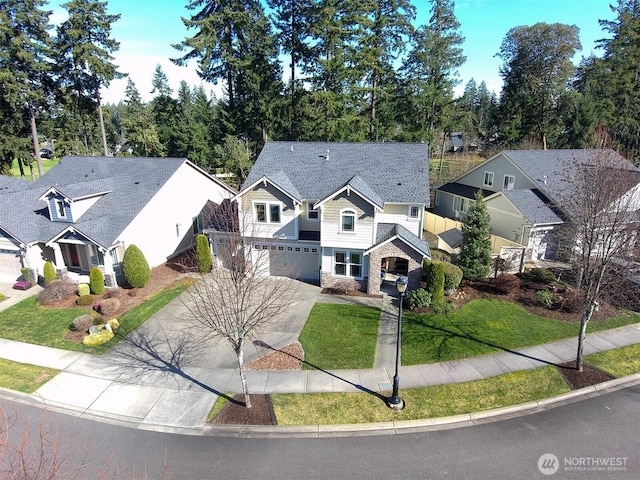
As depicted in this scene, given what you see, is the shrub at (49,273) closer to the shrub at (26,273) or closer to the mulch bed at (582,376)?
the shrub at (26,273)

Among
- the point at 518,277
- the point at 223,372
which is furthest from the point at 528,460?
the point at 518,277

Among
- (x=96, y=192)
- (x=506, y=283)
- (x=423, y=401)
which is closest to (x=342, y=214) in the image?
(x=506, y=283)

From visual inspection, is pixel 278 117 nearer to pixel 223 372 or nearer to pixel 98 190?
pixel 98 190

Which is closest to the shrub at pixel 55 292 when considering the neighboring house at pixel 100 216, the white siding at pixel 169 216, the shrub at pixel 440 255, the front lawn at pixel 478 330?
the neighboring house at pixel 100 216

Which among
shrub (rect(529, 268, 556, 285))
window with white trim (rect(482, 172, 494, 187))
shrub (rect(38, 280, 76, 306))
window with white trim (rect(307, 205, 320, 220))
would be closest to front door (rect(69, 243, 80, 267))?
shrub (rect(38, 280, 76, 306))

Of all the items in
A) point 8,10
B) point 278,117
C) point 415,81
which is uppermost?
point 8,10

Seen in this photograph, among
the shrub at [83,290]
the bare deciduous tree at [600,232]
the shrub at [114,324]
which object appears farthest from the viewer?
the shrub at [83,290]

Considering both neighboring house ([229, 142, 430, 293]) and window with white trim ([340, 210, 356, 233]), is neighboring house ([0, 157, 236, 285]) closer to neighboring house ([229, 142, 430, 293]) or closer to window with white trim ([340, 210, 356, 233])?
neighboring house ([229, 142, 430, 293])
